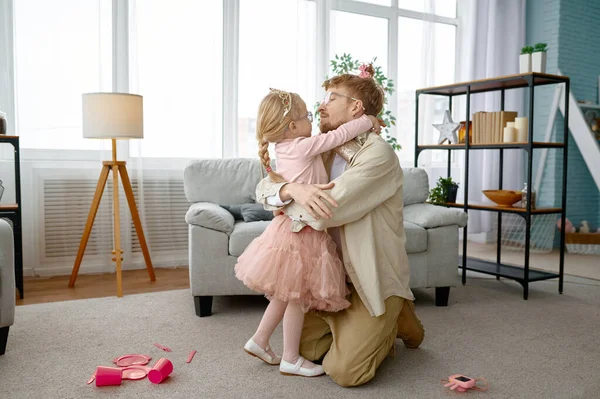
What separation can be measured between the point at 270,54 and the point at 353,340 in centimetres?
313

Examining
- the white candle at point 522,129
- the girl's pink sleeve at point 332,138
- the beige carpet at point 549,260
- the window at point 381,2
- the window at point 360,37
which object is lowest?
the beige carpet at point 549,260

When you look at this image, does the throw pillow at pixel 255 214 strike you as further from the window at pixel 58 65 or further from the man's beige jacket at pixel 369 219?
the window at pixel 58 65

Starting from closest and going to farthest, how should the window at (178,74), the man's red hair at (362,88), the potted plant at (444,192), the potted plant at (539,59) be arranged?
the man's red hair at (362,88)
the potted plant at (539,59)
the potted plant at (444,192)
the window at (178,74)

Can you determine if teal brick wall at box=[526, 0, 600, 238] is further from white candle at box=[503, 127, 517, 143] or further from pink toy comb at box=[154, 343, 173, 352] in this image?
pink toy comb at box=[154, 343, 173, 352]

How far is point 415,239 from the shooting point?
10.5ft

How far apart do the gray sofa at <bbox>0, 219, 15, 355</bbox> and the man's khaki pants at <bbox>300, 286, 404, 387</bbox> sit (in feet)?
4.01

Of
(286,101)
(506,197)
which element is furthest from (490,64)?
(286,101)

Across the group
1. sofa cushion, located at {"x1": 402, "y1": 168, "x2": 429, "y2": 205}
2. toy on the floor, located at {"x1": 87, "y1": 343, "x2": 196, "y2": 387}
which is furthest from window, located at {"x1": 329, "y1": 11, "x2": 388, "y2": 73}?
toy on the floor, located at {"x1": 87, "y1": 343, "x2": 196, "y2": 387}

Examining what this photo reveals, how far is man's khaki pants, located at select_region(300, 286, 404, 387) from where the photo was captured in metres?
2.08

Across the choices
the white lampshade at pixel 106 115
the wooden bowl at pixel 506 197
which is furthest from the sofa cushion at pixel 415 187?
the white lampshade at pixel 106 115

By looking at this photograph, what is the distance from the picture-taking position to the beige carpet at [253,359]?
2.06 meters

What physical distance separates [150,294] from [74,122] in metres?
1.44

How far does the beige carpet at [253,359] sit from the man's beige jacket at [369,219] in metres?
0.38

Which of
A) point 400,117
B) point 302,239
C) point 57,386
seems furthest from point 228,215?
point 400,117
